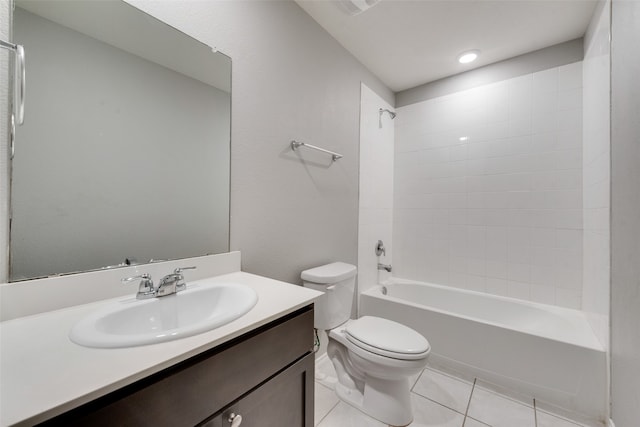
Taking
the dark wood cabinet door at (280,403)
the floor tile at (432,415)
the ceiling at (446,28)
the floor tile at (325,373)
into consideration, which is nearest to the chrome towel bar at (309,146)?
the ceiling at (446,28)

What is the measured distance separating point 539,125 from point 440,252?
129cm

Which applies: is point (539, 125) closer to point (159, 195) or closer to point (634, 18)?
point (634, 18)

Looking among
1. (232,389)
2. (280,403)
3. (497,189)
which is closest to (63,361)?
(232,389)

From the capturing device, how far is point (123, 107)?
0.94 m

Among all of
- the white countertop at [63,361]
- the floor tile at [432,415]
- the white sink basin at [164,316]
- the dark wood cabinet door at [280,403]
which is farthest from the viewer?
the floor tile at [432,415]

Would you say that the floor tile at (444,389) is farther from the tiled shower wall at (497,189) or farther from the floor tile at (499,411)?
the tiled shower wall at (497,189)

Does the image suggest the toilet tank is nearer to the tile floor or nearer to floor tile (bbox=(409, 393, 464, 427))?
the tile floor

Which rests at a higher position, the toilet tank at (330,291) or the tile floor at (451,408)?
the toilet tank at (330,291)

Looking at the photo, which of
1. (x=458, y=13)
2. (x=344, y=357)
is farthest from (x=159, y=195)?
(x=458, y=13)

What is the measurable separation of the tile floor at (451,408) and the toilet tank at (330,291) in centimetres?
43

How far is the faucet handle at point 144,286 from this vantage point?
85 cm

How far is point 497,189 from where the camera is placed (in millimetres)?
2141

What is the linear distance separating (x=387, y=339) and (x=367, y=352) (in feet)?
0.42

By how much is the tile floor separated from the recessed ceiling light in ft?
8.03
